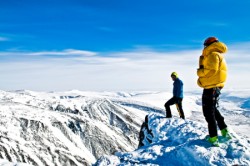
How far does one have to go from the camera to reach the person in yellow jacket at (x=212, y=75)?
45.7 feet

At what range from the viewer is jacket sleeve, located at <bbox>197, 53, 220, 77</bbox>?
13.8 m

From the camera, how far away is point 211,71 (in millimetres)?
14008

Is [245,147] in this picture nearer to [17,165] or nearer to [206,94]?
[206,94]

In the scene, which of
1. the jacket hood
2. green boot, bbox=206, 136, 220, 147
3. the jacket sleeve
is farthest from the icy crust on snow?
the jacket hood

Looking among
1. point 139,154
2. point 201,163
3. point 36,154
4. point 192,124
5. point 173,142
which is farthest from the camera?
point 36,154

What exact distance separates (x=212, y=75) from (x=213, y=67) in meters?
0.43

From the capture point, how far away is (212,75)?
46.2 feet

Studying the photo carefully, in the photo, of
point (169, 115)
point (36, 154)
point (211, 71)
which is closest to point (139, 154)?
point (211, 71)

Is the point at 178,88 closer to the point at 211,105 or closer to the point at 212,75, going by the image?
the point at 211,105

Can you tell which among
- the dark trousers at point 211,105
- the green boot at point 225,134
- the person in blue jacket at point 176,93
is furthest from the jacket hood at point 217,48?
the person in blue jacket at point 176,93

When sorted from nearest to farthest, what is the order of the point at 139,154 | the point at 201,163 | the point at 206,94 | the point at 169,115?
the point at 201,163 → the point at 206,94 → the point at 139,154 → the point at 169,115

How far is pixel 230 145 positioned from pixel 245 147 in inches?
24.2

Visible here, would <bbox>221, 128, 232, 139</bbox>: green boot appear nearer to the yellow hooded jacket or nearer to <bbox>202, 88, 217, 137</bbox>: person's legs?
<bbox>202, 88, 217, 137</bbox>: person's legs

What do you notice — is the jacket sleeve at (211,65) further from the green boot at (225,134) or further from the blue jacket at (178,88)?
the blue jacket at (178,88)
